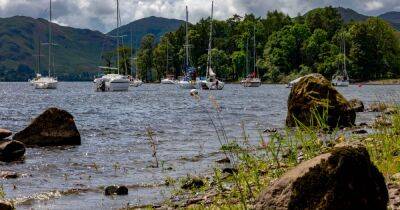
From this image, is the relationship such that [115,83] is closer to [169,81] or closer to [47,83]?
[47,83]

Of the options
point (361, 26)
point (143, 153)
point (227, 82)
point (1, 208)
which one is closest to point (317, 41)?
point (361, 26)

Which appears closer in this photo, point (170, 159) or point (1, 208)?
point (1, 208)

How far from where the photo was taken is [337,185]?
7.55 metres

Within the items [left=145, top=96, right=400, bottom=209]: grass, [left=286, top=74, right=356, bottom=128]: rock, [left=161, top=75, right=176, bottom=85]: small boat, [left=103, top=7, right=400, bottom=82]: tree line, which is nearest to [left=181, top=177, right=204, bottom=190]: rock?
[left=145, top=96, right=400, bottom=209]: grass

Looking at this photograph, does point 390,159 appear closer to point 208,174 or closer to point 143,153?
point 208,174

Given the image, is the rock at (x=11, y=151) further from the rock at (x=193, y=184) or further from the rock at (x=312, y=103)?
the rock at (x=312, y=103)

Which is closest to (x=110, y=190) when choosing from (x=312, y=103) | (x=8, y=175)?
(x=8, y=175)

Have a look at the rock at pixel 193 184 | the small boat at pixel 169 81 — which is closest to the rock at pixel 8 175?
the rock at pixel 193 184

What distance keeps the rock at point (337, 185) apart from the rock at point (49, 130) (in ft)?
58.4

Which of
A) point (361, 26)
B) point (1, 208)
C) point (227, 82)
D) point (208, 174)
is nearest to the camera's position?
point (1, 208)

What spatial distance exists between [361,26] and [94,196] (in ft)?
539

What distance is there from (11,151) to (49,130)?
13.7ft

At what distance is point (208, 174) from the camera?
53.1 feet

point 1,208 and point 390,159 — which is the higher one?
point 390,159
